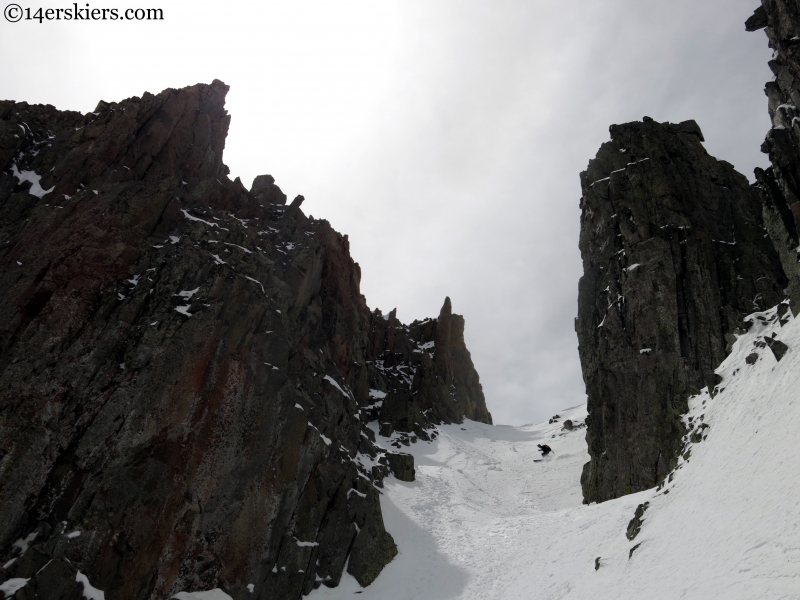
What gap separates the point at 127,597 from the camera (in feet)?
76.0

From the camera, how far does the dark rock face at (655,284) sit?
35156 millimetres

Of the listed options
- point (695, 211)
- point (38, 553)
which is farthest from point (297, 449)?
point (695, 211)

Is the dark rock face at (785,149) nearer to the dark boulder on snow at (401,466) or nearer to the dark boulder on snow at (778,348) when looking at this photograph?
the dark boulder on snow at (778,348)

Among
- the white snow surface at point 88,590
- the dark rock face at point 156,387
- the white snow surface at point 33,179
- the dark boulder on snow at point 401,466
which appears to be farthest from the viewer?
the dark boulder on snow at point 401,466

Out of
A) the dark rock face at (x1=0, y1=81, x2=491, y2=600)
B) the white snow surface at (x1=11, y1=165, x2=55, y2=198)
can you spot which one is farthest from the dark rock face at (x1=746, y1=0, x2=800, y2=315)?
the white snow surface at (x1=11, y1=165, x2=55, y2=198)

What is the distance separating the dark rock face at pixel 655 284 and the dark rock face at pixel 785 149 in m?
13.9

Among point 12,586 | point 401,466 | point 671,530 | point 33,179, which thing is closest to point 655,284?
point 671,530

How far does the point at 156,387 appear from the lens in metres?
28.2

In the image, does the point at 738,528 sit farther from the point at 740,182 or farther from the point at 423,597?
the point at 740,182

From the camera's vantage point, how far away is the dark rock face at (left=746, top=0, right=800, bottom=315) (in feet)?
72.8

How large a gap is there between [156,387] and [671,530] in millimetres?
26946

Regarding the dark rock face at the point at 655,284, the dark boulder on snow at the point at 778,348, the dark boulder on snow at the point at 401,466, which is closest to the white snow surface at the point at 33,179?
the dark boulder on snow at the point at 401,466

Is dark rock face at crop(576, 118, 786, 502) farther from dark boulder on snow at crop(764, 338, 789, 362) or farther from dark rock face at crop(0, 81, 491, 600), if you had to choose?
dark rock face at crop(0, 81, 491, 600)

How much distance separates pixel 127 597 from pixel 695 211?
49248 mm
